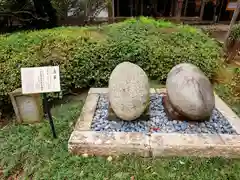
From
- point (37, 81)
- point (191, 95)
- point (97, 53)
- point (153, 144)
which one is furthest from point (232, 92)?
point (37, 81)

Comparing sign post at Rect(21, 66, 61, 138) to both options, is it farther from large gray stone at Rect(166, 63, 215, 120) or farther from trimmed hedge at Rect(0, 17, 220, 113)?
large gray stone at Rect(166, 63, 215, 120)

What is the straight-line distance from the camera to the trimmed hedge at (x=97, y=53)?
3.69m

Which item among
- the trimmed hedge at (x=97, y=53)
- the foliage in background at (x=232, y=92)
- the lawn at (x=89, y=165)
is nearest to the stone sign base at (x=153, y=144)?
the lawn at (x=89, y=165)

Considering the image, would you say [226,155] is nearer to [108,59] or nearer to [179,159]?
[179,159]

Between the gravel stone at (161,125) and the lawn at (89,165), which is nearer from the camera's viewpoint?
the lawn at (89,165)

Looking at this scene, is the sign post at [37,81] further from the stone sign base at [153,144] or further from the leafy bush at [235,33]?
the leafy bush at [235,33]

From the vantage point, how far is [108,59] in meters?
4.15

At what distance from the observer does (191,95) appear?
2.73 metres

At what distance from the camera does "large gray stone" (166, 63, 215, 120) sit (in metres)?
2.72

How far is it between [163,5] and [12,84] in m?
10.6

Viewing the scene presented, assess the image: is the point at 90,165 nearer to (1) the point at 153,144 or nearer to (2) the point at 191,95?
(1) the point at 153,144

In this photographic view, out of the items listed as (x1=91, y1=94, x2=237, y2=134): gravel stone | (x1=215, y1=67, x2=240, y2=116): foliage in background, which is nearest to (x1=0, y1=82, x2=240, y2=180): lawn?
(x1=91, y1=94, x2=237, y2=134): gravel stone

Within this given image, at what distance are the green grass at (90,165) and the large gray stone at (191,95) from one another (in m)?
0.56

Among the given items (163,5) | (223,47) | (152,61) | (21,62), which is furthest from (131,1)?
(21,62)
